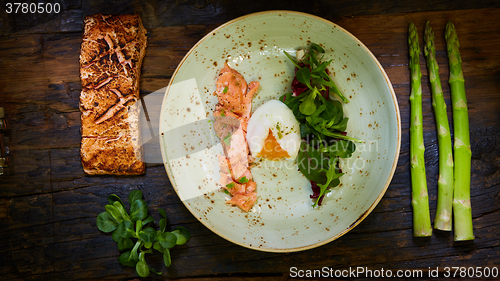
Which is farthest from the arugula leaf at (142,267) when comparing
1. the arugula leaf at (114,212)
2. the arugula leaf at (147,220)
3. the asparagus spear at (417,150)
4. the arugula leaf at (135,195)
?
the asparagus spear at (417,150)

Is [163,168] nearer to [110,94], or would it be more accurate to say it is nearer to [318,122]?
[110,94]

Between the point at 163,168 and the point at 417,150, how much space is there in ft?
8.31

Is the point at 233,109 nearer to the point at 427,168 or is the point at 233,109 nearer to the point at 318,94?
the point at 318,94

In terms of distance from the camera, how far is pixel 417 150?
8.40 feet

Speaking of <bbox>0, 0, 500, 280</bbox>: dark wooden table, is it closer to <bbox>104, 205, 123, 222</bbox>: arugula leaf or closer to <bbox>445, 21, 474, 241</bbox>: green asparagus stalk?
<bbox>445, 21, 474, 241</bbox>: green asparagus stalk

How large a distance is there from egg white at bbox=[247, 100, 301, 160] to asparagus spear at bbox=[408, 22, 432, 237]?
1.14m

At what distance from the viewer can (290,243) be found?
8.15 feet

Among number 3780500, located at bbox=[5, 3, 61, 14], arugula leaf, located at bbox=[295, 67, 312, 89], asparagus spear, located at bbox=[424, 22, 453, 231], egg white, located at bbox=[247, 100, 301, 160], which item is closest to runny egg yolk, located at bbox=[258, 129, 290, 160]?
egg white, located at bbox=[247, 100, 301, 160]

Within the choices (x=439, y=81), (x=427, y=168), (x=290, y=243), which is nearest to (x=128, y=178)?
(x=290, y=243)

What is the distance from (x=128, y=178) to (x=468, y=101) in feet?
11.8

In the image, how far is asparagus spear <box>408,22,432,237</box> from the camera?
101 inches

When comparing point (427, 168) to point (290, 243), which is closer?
point (290, 243)

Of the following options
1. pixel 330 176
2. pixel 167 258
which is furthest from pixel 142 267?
pixel 330 176

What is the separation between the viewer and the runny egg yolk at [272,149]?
2516 millimetres
